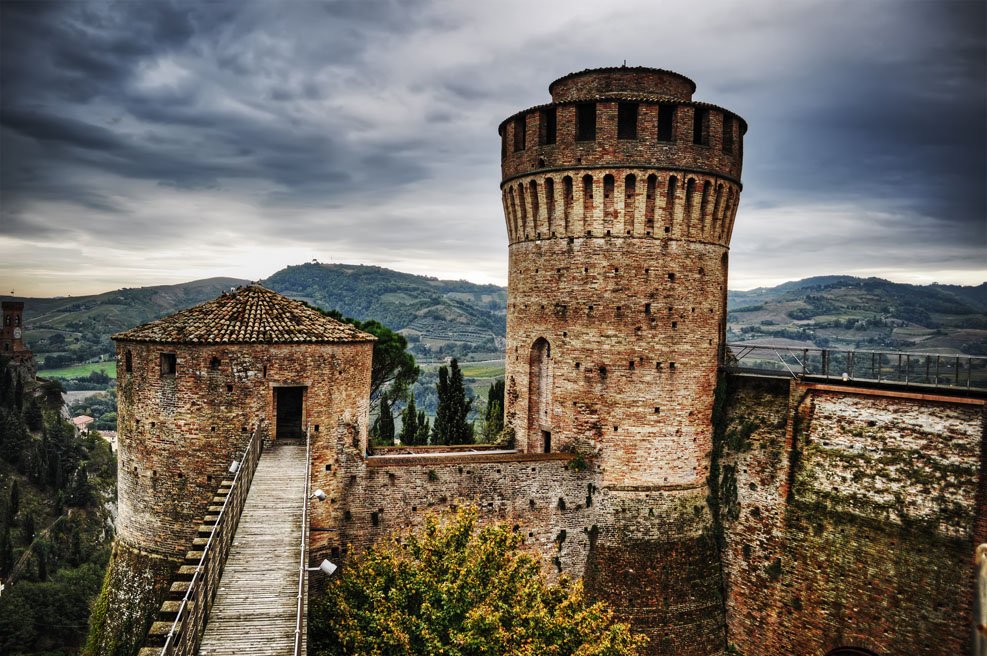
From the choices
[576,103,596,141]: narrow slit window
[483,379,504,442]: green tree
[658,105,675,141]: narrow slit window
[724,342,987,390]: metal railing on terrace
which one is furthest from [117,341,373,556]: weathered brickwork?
[483,379,504,442]: green tree

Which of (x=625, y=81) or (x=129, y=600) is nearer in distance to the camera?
(x=129, y=600)

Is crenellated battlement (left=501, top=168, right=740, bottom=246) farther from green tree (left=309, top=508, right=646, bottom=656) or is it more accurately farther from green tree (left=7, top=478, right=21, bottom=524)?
green tree (left=7, top=478, right=21, bottom=524)

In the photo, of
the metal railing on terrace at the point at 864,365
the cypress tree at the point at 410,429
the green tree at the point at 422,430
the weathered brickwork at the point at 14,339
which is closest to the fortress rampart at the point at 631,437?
the metal railing on terrace at the point at 864,365

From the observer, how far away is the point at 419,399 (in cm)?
18450

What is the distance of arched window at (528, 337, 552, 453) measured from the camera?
77.1 ft

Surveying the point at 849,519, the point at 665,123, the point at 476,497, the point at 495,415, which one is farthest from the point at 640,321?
the point at 495,415

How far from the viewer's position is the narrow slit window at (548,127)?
22734 mm

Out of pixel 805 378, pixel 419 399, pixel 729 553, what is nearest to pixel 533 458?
pixel 729 553

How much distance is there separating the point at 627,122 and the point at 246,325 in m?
14.2

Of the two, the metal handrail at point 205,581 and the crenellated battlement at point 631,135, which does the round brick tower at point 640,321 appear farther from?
the metal handrail at point 205,581

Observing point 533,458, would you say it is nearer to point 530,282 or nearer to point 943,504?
point 530,282

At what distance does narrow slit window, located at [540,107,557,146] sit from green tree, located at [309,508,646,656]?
13.1m

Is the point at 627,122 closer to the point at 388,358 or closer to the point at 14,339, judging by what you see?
the point at 388,358

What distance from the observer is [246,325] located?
18797mm
